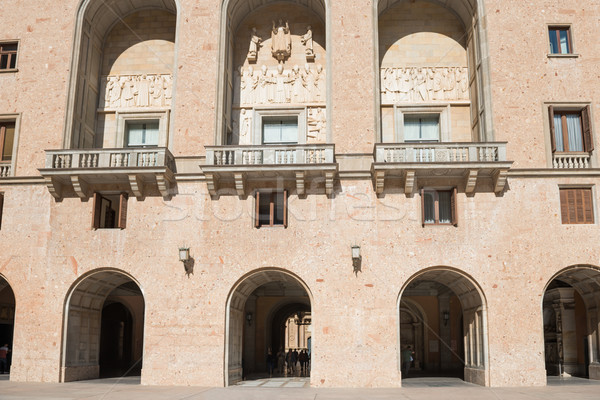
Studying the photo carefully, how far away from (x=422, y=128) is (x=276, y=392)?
14387 millimetres

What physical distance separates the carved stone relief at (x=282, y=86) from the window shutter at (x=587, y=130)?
1197cm

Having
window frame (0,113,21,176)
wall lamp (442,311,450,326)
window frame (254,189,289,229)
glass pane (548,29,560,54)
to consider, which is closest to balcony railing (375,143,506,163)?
window frame (254,189,289,229)

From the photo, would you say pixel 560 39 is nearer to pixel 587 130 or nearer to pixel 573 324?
pixel 587 130

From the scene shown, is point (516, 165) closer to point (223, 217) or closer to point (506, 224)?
point (506, 224)

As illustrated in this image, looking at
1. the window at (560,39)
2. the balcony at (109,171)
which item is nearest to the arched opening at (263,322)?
the balcony at (109,171)

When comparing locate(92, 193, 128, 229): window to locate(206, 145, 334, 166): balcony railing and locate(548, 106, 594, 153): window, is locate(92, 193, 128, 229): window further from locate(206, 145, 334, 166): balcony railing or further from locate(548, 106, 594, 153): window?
locate(548, 106, 594, 153): window

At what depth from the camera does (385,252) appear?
2495 centimetres

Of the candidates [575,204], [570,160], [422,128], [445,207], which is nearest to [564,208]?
[575,204]

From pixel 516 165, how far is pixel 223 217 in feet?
42.8

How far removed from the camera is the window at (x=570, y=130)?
25938 millimetres

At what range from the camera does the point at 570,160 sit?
25734 millimetres

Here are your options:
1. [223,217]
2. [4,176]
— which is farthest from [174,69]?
[4,176]

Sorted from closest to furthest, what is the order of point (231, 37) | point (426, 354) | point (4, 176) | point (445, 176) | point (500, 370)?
point (500, 370)
point (445, 176)
point (4, 176)
point (231, 37)
point (426, 354)

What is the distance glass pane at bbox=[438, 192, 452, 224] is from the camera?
83.8ft
